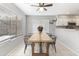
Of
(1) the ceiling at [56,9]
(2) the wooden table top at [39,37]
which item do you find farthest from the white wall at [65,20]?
(2) the wooden table top at [39,37]

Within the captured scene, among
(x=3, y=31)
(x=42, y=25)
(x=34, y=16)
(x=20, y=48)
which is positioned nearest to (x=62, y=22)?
(x=42, y=25)

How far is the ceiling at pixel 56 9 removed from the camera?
1385mm

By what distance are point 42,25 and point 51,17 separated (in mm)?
164

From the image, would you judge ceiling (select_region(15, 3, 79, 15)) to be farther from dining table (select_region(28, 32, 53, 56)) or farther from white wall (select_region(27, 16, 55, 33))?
dining table (select_region(28, 32, 53, 56))

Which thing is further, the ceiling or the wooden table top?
the wooden table top

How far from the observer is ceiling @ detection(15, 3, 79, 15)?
4.54 ft

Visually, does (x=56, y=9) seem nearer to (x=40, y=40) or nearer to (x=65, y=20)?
(x=65, y=20)

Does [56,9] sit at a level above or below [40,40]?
above

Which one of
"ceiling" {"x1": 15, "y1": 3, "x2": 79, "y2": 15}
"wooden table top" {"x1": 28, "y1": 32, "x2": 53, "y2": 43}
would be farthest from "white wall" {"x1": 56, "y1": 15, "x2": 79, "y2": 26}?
"wooden table top" {"x1": 28, "y1": 32, "x2": 53, "y2": 43}

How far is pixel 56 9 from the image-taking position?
1.51 metres

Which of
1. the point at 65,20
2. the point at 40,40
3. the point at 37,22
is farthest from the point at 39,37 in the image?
the point at 65,20

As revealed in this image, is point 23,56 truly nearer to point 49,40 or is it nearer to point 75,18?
point 49,40

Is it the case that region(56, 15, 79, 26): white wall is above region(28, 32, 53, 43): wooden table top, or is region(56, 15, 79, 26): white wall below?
above

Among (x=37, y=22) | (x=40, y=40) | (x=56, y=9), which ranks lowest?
(x=40, y=40)
